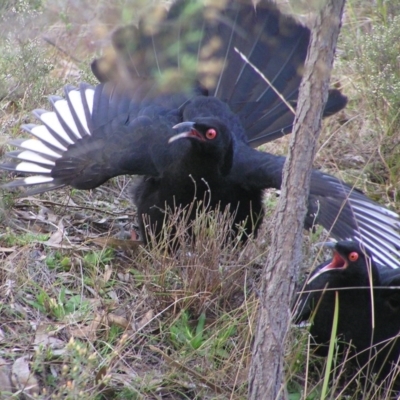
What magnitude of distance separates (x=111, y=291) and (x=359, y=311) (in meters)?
1.53

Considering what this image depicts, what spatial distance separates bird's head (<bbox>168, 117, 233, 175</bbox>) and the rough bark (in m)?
1.83

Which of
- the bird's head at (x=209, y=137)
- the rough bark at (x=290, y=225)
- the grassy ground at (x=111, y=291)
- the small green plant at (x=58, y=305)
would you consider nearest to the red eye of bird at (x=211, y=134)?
the bird's head at (x=209, y=137)

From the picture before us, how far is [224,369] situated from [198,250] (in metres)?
0.88

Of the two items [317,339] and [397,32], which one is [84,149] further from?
[397,32]

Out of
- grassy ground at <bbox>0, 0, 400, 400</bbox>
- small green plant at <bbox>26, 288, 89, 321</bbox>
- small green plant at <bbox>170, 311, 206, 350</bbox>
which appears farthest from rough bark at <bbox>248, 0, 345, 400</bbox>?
small green plant at <bbox>26, 288, 89, 321</bbox>

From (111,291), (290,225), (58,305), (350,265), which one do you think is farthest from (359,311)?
(58,305)

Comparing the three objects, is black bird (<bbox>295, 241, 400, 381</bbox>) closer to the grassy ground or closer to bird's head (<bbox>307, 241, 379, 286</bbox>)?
bird's head (<bbox>307, 241, 379, 286</bbox>)

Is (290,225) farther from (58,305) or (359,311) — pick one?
(58,305)

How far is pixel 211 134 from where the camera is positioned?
17.7 feet

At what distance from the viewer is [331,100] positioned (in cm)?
630

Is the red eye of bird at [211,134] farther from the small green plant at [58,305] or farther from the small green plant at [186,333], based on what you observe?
the small green plant at [58,305]

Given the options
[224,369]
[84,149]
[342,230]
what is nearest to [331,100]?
[342,230]

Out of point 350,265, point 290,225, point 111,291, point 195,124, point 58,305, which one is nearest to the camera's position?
point 290,225

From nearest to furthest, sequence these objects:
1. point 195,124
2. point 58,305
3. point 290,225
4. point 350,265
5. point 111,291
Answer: point 290,225, point 350,265, point 58,305, point 111,291, point 195,124
